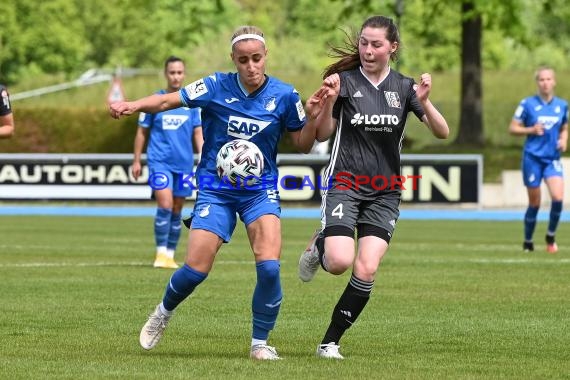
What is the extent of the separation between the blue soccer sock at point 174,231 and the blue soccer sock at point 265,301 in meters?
7.30

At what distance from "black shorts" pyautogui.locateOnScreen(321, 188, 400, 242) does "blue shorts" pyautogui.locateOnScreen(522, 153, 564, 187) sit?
10.3m

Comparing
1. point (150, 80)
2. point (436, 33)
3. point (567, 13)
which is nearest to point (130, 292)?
point (567, 13)

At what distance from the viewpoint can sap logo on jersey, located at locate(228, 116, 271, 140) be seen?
882cm

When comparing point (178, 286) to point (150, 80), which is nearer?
point (178, 286)

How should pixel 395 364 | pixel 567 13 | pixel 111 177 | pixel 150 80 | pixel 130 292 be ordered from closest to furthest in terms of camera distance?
pixel 395 364, pixel 130 292, pixel 111 177, pixel 567 13, pixel 150 80

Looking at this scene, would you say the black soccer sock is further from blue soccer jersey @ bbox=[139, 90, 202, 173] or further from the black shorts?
blue soccer jersey @ bbox=[139, 90, 202, 173]

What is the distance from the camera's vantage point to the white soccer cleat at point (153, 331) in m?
8.92

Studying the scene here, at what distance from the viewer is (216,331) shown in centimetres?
1027

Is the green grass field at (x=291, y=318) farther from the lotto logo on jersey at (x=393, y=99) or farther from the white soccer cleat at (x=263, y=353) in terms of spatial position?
the lotto logo on jersey at (x=393, y=99)

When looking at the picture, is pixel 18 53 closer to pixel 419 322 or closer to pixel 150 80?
pixel 150 80

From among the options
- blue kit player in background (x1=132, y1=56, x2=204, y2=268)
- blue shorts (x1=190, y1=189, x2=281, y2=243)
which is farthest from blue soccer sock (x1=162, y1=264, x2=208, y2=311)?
blue kit player in background (x1=132, y1=56, x2=204, y2=268)

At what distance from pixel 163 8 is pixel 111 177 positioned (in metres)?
35.9

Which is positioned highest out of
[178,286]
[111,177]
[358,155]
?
[358,155]

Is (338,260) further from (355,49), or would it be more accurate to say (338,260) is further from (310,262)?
(355,49)
